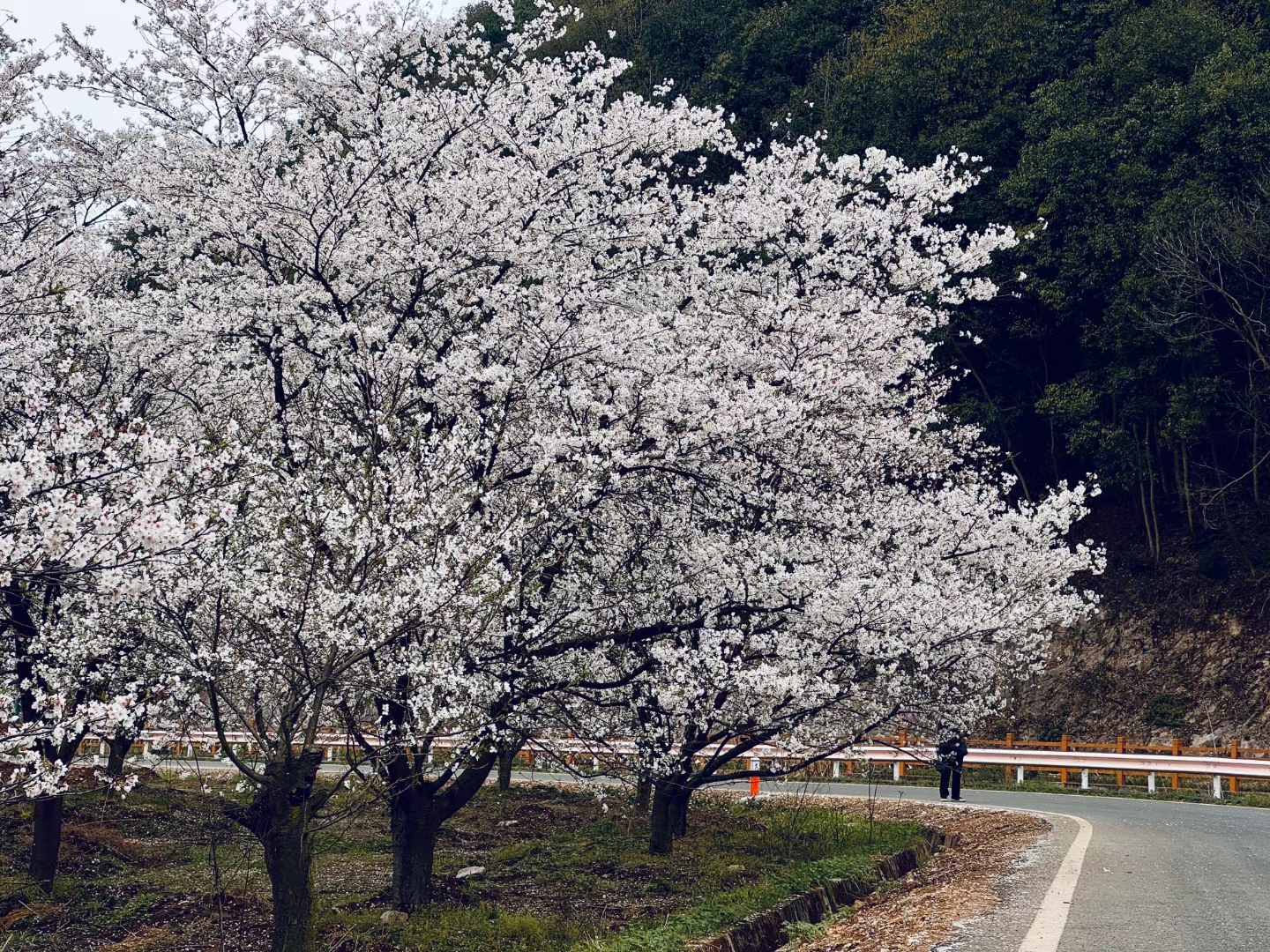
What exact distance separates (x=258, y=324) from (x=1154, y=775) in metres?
21.1

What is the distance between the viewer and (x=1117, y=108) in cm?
3033

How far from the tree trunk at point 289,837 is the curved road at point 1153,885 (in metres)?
5.11

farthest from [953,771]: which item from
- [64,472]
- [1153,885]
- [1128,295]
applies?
[64,472]

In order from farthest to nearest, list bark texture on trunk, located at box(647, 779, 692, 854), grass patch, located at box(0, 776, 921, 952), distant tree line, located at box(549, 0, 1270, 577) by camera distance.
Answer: distant tree line, located at box(549, 0, 1270, 577), bark texture on trunk, located at box(647, 779, 692, 854), grass patch, located at box(0, 776, 921, 952)

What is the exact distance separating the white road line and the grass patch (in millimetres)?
2225

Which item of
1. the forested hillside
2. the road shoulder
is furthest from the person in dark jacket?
the forested hillside

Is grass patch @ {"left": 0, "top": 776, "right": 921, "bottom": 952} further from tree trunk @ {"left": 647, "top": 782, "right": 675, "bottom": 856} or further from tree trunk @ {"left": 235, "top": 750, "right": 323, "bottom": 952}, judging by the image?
tree trunk @ {"left": 235, "top": 750, "right": 323, "bottom": 952}

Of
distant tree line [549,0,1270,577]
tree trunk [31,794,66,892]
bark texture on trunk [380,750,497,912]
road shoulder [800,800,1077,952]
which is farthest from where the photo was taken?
distant tree line [549,0,1270,577]

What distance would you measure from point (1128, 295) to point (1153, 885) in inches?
872

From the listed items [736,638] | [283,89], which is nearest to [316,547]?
[736,638]

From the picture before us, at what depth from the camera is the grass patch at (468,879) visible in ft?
34.7

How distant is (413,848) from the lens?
38.2 feet

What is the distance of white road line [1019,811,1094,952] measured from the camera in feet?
25.0

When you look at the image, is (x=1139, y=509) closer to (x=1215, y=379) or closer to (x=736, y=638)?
(x=1215, y=379)
